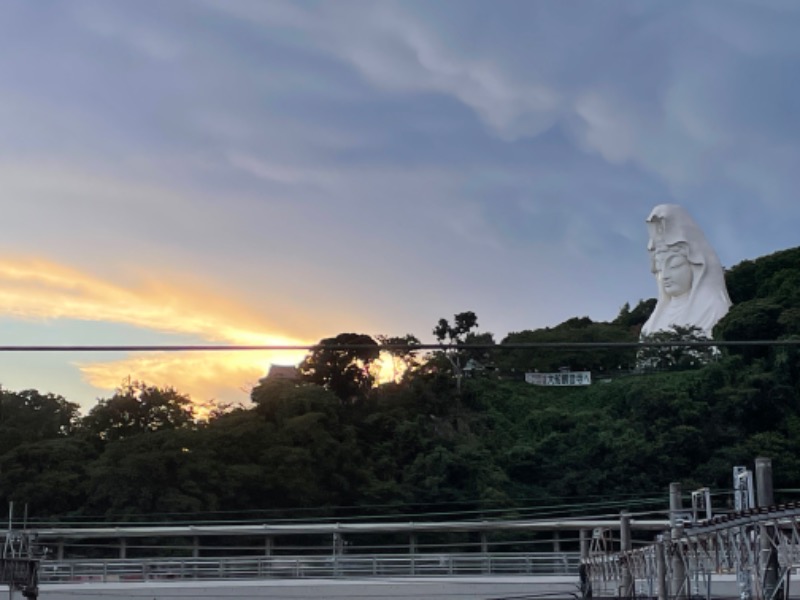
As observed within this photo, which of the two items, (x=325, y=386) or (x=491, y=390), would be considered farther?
(x=491, y=390)

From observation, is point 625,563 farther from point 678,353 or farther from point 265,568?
point 678,353

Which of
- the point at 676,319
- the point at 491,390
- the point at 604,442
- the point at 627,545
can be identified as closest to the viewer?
the point at 627,545

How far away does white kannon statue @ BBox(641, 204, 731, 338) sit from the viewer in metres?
54.0

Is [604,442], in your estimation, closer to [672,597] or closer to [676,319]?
[676,319]

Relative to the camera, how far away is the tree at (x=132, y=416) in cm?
3653

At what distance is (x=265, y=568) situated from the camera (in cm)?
2727

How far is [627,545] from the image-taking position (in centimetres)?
1530

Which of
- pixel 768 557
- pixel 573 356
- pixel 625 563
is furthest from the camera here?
pixel 573 356

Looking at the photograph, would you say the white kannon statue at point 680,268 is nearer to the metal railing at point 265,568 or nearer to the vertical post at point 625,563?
the metal railing at point 265,568

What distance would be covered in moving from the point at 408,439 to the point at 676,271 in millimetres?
21989

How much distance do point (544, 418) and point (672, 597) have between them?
31.9 meters

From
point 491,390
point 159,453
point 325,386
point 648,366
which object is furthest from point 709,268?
point 159,453

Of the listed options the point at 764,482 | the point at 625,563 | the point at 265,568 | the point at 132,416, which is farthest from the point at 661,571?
the point at 132,416

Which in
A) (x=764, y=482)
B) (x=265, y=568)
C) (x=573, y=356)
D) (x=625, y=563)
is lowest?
(x=265, y=568)
